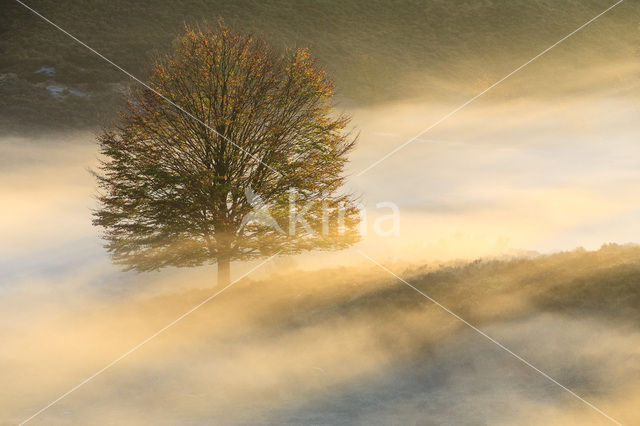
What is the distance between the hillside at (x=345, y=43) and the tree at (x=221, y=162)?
3136 inches

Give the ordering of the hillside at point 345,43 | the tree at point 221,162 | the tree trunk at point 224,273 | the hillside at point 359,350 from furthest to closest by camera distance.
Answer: the hillside at point 345,43 → the tree trunk at point 224,273 → the tree at point 221,162 → the hillside at point 359,350

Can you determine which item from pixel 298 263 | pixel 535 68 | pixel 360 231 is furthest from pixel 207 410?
pixel 535 68

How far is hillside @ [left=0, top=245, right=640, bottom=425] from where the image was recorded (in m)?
18.1

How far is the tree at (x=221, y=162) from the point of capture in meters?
27.4

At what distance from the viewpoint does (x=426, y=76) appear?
444 ft

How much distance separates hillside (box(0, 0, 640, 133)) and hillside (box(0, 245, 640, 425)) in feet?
270

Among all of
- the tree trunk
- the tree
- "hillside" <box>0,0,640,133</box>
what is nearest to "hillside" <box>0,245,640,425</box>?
the tree trunk

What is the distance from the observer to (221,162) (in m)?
28.1

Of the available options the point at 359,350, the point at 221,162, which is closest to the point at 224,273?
the point at 221,162

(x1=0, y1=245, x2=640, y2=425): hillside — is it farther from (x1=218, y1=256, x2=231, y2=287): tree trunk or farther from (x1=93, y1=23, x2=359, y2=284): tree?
(x1=93, y1=23, x2=359, y2=284): tree

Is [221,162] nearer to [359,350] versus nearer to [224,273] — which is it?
[224,273]

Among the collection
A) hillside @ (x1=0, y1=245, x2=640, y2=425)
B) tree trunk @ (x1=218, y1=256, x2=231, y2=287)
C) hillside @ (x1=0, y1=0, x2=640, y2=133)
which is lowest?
hillside @ (x1=0, y1=245, x2=640, y2=425)

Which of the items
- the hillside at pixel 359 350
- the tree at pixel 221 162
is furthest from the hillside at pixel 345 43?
the hillside at pixel 359 350

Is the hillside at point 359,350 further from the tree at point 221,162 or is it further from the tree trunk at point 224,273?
the tree at point 221,162
